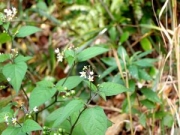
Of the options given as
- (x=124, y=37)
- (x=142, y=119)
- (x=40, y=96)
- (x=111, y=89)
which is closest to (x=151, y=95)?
(x=142, y=119)

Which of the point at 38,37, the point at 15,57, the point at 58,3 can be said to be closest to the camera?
the point at 15,57

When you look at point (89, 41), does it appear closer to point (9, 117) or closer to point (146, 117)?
point (146, 117)

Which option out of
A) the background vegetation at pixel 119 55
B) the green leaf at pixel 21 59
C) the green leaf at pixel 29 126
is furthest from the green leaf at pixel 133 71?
the green leaf at pixel 29 126

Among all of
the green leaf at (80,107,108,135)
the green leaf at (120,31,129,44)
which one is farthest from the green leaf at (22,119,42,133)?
the green leaf at (120,31,129,44)

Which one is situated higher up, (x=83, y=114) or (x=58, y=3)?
(x=58, y=3)

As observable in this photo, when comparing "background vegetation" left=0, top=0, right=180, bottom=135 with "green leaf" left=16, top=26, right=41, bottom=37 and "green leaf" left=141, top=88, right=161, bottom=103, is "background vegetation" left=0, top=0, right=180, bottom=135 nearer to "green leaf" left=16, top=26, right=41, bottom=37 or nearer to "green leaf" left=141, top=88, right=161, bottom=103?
"green leaf" left=141, top=88, right=161, bottom=103

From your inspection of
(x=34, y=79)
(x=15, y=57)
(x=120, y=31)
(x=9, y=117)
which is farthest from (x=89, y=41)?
(x=9, y=117)
